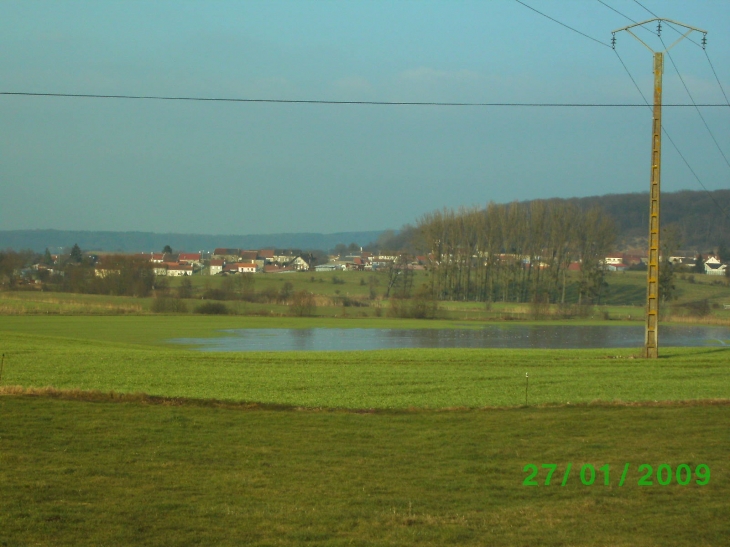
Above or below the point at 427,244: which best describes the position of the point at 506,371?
below

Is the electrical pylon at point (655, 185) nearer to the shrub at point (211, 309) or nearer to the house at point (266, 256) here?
the shrub at point (211, 309)

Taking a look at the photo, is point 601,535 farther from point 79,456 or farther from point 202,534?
point 79,456

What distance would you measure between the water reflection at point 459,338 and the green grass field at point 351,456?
21.2 m

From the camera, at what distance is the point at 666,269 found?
7288cm

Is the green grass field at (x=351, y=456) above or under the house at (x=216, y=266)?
under

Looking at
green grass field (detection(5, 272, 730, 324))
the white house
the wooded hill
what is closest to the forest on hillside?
the wooded hill

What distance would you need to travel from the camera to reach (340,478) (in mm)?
9445

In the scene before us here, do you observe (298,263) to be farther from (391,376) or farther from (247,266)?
(391,376)

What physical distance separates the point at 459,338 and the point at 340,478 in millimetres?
41773

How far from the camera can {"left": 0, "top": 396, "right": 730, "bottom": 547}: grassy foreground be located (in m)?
7.14

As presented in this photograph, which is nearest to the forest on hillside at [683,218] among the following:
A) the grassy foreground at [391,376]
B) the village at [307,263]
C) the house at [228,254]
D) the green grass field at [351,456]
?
the village at [307,263]

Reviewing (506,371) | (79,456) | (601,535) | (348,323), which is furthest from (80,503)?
(348,323)

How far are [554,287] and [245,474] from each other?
79766mm

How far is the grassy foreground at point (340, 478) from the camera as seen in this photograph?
281 inches
